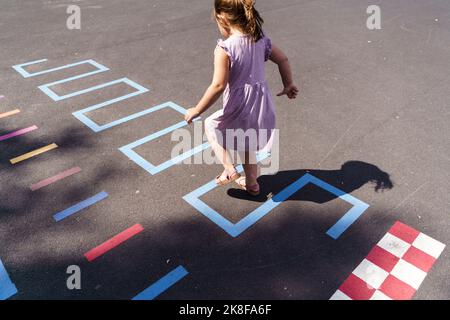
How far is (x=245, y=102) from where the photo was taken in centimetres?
272

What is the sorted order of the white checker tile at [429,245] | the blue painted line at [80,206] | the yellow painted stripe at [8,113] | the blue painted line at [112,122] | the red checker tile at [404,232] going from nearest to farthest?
1. the white checker tile at [429,245]
2. the red checker tile at [404,232]
3. the blue painted line at [80,206]
4. the blue painted line at [112,122]
5. the yellow painted stripe at [8,113]

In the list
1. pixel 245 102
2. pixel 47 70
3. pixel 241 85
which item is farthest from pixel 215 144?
pixel 47 70

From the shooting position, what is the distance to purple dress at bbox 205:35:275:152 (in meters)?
2.48

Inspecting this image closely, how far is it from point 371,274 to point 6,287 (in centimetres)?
290

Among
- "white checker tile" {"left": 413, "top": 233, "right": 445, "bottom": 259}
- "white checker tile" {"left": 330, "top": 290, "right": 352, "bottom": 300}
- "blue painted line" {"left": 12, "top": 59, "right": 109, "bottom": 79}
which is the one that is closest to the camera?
"white checker tile" {"left": 330, "top": 290, "right": 352, "bottom": 300}

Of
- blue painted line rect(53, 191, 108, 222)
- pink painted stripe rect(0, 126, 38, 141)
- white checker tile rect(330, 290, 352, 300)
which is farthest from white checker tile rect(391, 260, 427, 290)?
pink painted stripe rect(0, 126, 38, 141)

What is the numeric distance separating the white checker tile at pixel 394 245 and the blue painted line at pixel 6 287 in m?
3.06

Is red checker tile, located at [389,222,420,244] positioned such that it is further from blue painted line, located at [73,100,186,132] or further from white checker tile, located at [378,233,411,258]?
blue painted line, located at [73,100,186,132]

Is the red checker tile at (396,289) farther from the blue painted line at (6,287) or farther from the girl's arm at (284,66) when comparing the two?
the blue painted line at (6,287)

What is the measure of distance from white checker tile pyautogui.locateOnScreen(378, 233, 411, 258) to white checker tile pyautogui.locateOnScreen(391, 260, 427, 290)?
0.10 metres

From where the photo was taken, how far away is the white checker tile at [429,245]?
281 cm

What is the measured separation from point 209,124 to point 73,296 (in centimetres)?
178

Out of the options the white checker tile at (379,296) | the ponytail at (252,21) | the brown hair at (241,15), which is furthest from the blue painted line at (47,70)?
the white checker tile at (379,296)

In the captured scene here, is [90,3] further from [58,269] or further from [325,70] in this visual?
Answer: [58,269]
